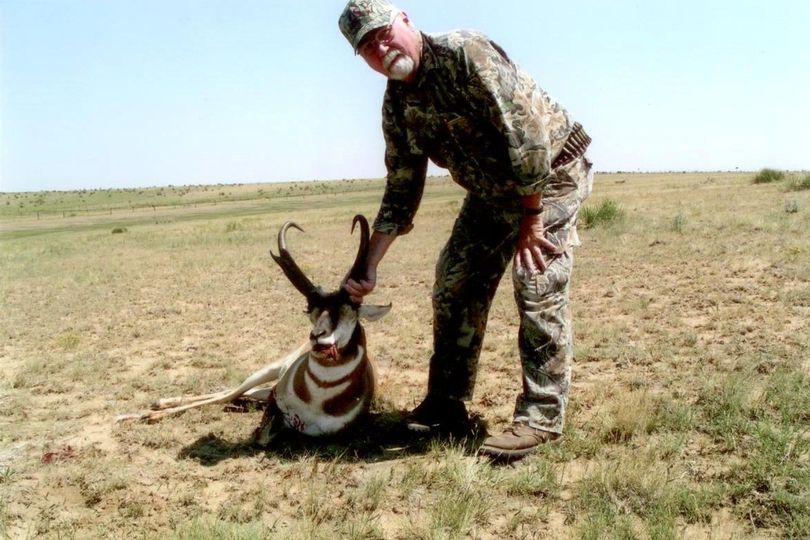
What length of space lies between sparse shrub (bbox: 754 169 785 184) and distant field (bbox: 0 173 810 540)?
21534 mm

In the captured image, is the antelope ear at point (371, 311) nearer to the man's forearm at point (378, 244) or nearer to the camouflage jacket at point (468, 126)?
the man's forearm at point (378, 244)

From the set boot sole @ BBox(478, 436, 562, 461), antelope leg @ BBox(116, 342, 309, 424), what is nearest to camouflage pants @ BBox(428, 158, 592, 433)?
boot sole @ BBox(478, 436, 562, 461)

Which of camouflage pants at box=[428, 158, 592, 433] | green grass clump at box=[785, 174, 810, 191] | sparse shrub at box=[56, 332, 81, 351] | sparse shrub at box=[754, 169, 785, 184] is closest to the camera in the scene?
camouflage pants at box=[428, 158, 592, 433]

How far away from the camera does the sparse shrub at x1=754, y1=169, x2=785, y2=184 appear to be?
31141mm

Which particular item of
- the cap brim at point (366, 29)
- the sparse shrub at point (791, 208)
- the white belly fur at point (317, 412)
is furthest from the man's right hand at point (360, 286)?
the sparse shrub at point (791, 208)

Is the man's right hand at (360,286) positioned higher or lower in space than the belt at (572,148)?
lower

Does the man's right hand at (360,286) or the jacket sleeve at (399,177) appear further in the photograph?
the man's right hand at (360,286)

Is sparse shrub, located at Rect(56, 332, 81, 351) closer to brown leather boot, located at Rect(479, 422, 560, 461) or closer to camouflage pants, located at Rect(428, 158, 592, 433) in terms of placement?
camouflage pants, located at Rect(428, 158, 592, 433)

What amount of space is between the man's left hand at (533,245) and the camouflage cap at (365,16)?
1.54 metres

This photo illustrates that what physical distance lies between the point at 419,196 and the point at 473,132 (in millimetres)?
876

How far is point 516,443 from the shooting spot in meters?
4.41

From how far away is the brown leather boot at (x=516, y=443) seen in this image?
4.40m

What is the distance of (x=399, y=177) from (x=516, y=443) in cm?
208

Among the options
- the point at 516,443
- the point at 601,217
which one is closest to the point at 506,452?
the point at 516,443
